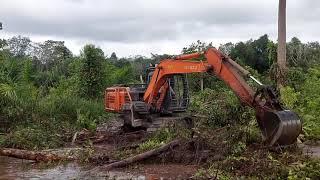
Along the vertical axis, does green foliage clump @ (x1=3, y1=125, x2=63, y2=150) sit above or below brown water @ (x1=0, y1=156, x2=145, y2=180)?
above

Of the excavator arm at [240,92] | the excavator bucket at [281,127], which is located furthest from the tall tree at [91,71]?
the excavator bucket at [281,127]

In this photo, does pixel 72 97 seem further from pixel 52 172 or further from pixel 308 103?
pixel 52 172

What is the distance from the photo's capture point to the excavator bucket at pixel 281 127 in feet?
35.6

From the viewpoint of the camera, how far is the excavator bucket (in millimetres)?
10852

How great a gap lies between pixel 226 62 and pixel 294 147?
2899 mm

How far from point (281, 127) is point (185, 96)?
20.8 ft

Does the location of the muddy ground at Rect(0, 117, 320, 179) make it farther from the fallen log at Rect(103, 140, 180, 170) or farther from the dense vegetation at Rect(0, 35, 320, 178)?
the dense vegetation at Rect(0, 35, 320, 178)

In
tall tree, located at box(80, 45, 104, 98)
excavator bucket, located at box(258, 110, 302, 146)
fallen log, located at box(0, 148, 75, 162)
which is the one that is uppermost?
tall tree, located at box(80, 45, 104, 98)

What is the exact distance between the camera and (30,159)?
13078 mm

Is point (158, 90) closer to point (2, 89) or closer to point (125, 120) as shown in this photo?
point (125, 120)

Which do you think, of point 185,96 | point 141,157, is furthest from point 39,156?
point 185,96

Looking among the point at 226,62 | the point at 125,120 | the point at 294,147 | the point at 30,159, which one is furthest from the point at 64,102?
the point at 294,147

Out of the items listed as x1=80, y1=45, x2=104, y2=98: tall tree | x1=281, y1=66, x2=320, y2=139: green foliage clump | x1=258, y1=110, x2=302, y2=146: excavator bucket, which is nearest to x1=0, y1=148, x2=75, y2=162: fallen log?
x1=258, y1=110, x2=302, y2=146: excavator bucket

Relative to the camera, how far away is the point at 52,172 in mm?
11508
